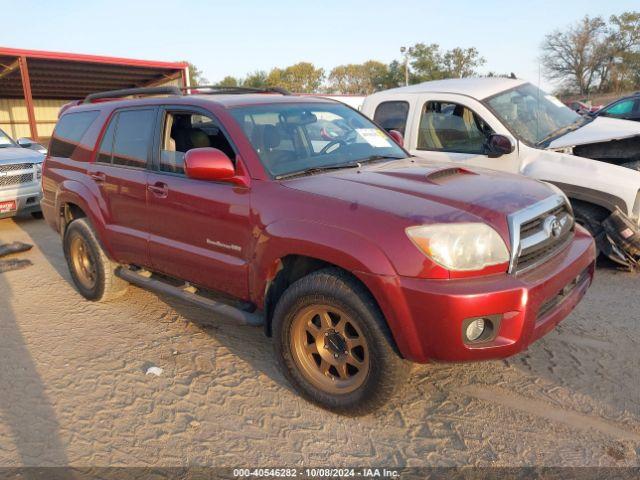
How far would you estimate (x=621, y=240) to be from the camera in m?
4.78

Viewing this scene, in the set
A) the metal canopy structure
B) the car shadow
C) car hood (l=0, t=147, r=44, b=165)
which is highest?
the metal canopy structure

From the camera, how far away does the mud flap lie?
15.4ft

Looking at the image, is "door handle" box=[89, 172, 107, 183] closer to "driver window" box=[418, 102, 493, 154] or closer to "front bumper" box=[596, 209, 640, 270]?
"driver window" box=[418, 102, 493, 154]

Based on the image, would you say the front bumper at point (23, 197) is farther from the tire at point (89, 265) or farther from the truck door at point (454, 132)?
the truck door at point (454, 132)

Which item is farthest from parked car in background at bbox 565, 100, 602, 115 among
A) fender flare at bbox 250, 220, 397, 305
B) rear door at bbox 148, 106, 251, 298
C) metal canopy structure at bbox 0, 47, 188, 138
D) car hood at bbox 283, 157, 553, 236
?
metal canopy structure at bbox 0, 47, 188, 138

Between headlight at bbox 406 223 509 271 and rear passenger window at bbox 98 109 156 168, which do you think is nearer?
headlight at bbox 406 223 509 271

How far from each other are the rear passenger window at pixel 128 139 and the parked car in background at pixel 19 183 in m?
4.78

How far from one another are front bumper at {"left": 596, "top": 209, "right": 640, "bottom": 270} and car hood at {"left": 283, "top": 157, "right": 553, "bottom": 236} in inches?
70.4

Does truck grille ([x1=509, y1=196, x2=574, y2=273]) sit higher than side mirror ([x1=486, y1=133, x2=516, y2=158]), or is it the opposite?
side mirror ([x1=486, y1=133, x2=516, y2=158])

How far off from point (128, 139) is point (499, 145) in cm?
333

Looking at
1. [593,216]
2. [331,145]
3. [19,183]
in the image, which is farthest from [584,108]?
[331,145]

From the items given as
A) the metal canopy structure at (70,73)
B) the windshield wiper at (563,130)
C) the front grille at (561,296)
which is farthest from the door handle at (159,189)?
the metal canopy structure at (70,73)

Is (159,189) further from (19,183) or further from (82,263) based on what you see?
(19,183)

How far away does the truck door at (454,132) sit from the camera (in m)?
5.36
